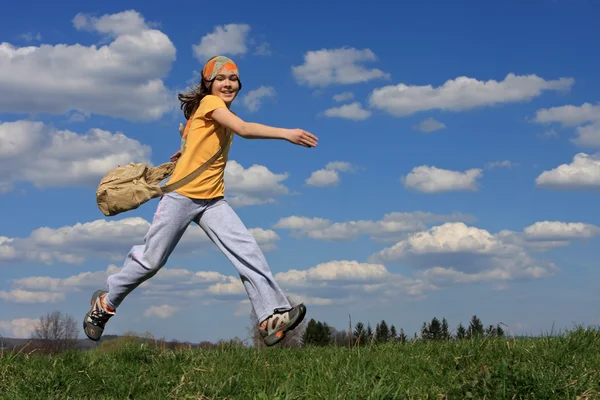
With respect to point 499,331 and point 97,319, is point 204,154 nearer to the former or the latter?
point 97,319

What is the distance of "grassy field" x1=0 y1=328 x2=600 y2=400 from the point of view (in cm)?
454

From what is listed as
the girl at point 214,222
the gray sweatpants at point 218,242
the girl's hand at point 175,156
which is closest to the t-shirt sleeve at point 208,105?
the girl at point 214,222

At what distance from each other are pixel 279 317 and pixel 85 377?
1944 millimetres

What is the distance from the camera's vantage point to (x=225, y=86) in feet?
23.5

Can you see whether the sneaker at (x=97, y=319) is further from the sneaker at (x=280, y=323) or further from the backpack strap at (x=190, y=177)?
the sneaker at (x=280, y=323)

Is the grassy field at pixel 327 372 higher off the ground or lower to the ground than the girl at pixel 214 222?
lower

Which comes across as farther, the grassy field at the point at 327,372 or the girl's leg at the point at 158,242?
the girl's leg at the point at 158,242

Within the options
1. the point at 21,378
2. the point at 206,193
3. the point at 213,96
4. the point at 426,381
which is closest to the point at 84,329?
the point at 21,378

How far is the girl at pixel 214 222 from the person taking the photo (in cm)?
682

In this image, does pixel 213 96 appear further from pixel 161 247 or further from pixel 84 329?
pixel 84 329

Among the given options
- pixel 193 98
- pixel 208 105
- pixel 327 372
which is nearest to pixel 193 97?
pixel 193 98

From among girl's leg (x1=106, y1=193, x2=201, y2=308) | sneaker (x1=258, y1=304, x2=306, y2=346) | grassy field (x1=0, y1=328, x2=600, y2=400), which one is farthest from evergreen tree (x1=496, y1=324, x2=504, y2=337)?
girl's leg (x1=106, y1=193, x2=201, y2=308)

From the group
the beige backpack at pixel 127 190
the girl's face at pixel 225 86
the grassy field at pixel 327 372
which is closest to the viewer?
the grassy field at pixel 327 372

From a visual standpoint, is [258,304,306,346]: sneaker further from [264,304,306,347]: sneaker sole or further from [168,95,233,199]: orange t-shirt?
[168,95,233,199]: orange t-shirt
